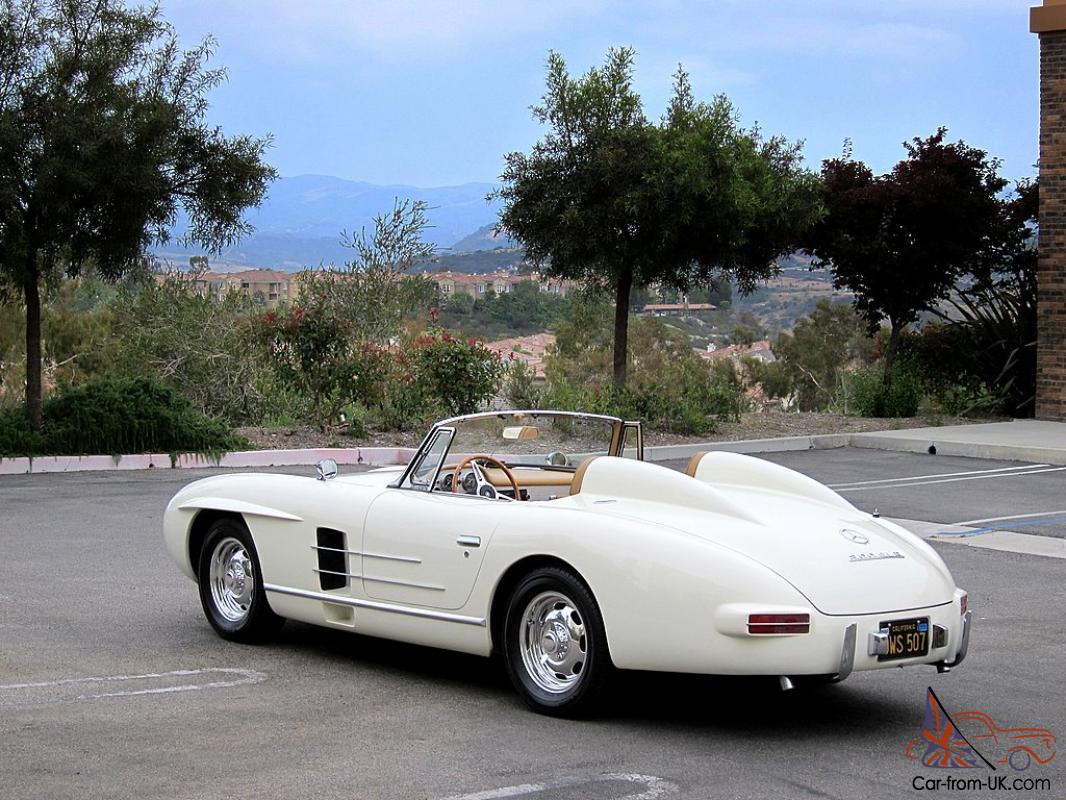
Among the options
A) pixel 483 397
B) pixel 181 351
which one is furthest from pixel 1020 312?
pixel 181 351

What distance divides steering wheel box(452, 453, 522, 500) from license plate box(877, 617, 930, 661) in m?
1.97

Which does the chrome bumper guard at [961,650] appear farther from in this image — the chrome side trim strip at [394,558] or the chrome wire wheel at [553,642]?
the chrome side trim strip at [394,558]

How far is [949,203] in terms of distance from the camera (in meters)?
23.3

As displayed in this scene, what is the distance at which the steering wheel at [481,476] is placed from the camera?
702cm

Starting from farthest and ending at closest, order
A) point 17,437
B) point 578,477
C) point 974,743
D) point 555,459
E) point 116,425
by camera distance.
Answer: point 116,425, point 17,437, point 555,459, point 578,477, point 974,743

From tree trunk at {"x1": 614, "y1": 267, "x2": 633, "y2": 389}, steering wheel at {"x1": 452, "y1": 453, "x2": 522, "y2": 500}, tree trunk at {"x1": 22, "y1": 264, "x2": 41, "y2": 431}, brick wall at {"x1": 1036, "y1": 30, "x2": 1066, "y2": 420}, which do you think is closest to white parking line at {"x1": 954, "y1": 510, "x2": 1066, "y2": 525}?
steering wheel at {"x1": 452, "y1": 453, "x2": 522, "y2": 500}

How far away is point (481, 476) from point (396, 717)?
132 cm

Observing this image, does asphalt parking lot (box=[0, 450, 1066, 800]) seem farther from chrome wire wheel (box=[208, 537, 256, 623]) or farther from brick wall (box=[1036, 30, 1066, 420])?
brick wall (box=[1036, 30, 1066, 420])

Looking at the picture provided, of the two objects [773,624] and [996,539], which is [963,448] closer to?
[996,539]

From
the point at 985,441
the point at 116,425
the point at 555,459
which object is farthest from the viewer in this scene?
the point at 985,441

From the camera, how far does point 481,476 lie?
7094 millimetres

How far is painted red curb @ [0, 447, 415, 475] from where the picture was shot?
16750mm

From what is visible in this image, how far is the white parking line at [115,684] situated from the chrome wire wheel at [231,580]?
27.8 inches

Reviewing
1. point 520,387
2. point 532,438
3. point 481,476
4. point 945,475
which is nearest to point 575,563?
point 481,476
